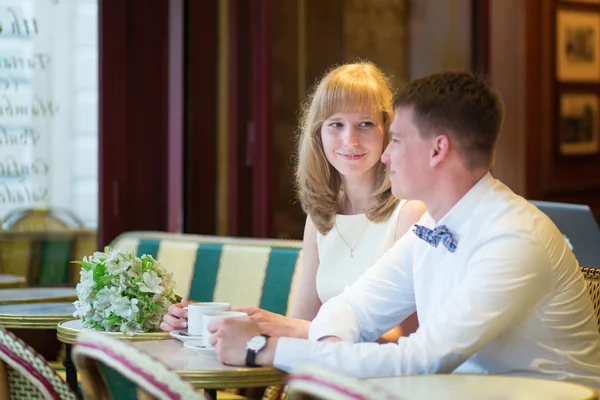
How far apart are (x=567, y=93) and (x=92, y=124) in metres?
2.72

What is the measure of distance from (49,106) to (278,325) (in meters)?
2.95

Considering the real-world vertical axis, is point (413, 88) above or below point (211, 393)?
above

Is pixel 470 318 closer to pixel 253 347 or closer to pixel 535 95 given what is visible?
pixel 253 347

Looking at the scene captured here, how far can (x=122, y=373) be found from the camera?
144 cm

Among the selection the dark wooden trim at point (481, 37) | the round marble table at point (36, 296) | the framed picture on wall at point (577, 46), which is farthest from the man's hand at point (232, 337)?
the framed picture on wall at point (577, 46)

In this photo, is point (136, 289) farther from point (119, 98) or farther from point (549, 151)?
point (549, 151)

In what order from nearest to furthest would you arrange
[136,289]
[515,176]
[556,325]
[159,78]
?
1. [556,325]
2. [136,289]
3. [159,78]
4. [515,176]

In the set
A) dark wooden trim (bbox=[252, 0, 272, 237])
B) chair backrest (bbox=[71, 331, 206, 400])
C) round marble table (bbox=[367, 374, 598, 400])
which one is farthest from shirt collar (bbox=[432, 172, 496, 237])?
dark wooden trim (bbox=[252, 0, 272, 237])

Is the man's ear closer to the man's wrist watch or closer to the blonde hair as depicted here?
the man's wrist watch

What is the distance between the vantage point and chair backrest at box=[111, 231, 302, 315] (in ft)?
11.5

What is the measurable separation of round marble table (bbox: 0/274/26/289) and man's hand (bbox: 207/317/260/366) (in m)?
2.52

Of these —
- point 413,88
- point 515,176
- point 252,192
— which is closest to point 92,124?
point 252,192

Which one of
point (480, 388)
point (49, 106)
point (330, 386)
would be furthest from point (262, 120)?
point (330, 386)

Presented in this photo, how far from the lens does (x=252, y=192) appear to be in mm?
5023
